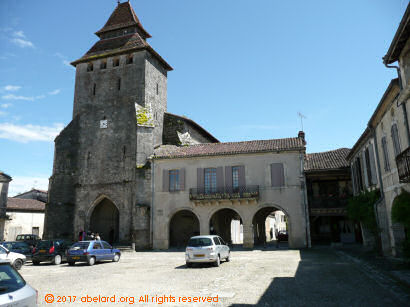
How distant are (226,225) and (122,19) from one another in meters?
23.9

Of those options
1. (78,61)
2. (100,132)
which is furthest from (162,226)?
(78,61)

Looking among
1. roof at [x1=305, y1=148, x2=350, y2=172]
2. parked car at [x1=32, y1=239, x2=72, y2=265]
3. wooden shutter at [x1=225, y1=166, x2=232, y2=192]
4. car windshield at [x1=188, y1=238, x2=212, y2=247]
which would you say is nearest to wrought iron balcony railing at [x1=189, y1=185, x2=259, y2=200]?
wooden shutter at [x1=225, y1=166, x2=232, y2=192]

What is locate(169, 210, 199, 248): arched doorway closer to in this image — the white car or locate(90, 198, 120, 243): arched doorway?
locate(90, 198, 120, 243): arched doorway

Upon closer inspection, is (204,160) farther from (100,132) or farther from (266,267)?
(266,267)

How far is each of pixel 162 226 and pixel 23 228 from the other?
19.4 m

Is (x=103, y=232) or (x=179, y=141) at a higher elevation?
(x=179, y=141)

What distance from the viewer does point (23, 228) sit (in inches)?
1391

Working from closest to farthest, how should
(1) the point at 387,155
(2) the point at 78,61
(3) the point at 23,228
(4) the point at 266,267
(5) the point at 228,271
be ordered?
(5) the point at 228,271 → (4) the point at 266,267 → (1) the point at 387,155 → (2) the point at 78,61 → (3) the point at 23,228

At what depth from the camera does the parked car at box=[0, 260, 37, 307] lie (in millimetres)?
4475

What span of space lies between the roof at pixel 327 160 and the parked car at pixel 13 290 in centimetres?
2211

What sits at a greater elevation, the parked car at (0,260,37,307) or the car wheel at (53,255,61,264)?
the parked car at (0,260,37,307)

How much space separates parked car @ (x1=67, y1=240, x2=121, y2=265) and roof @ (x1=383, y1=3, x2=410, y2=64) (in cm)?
1509

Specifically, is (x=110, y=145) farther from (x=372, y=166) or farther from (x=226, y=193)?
(x=372, y=166)

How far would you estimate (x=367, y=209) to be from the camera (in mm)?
16234
